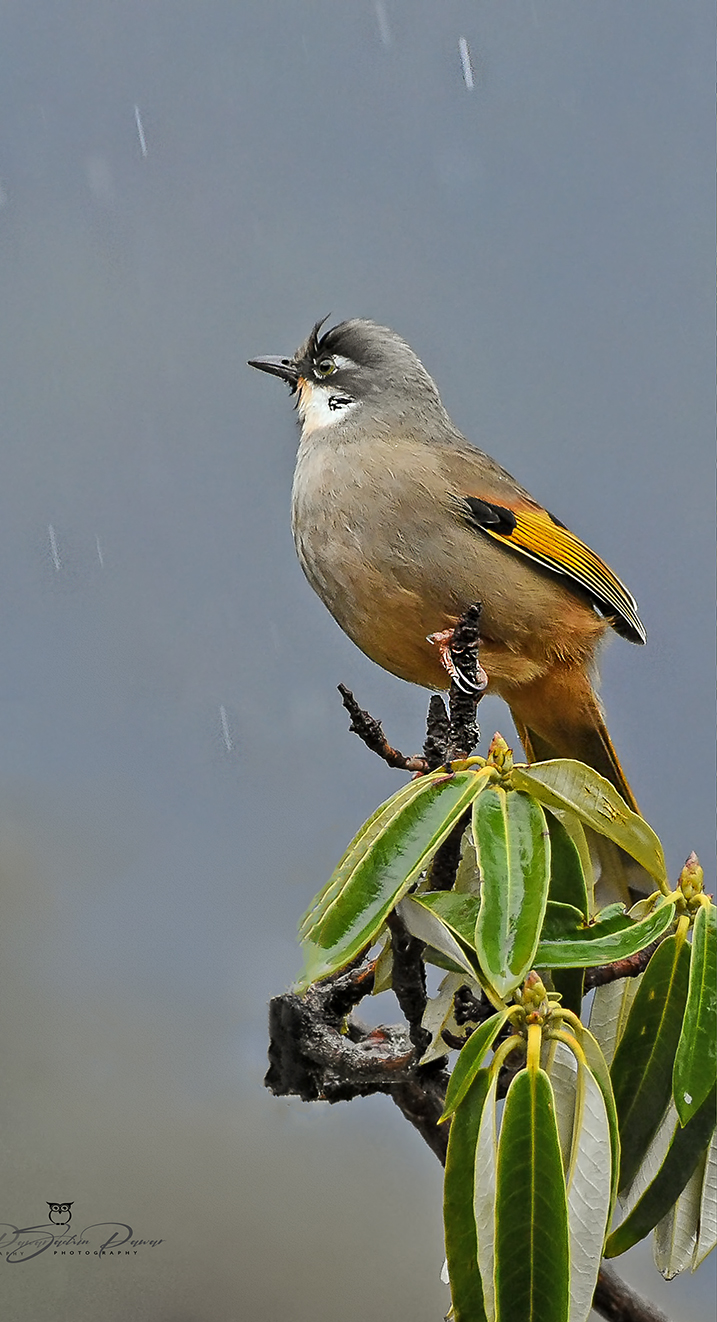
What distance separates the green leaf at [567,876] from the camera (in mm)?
884

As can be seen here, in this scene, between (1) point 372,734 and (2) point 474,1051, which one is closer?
(2) point 474,1051

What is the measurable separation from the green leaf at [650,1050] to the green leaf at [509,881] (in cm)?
16

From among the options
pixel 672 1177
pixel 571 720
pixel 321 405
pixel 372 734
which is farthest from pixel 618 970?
pixel 321 405

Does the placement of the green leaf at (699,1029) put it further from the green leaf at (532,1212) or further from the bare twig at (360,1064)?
the bare twig at (360,1064)

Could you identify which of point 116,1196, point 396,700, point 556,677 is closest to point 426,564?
point 556,677

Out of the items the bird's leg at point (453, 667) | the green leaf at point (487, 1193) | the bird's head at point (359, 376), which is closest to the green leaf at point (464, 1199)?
the green leaf at point (487, 1193)

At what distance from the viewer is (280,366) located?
138 centimetres

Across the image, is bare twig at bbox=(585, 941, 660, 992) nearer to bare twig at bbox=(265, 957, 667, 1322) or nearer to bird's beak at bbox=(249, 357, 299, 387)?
bare twig at bbox=(265, 957, 667, 1322)

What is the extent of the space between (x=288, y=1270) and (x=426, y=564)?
879 millimetres

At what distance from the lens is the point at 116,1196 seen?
1.42m

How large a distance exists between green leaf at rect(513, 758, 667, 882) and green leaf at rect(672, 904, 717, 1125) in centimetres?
8

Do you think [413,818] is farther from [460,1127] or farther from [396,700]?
[396,700]

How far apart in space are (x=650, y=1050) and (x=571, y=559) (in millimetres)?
573

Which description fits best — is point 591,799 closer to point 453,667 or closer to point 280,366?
point 453,667
